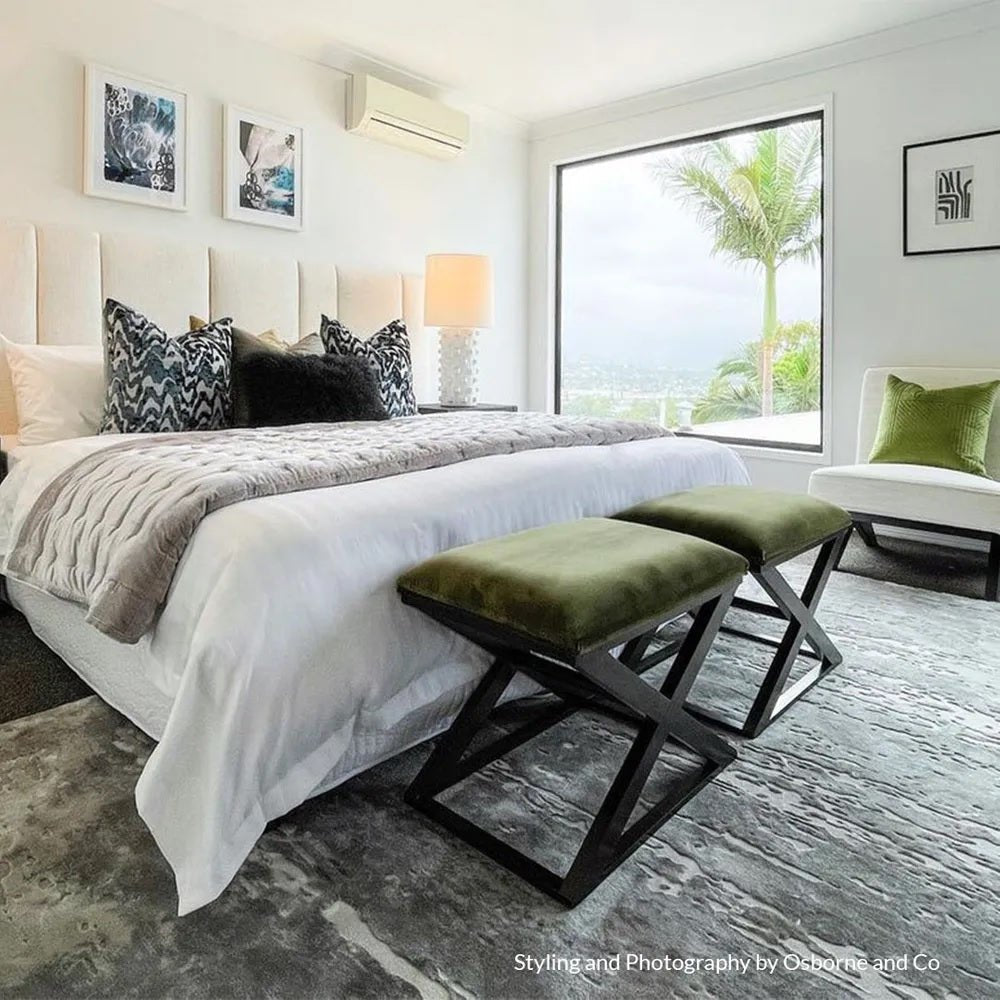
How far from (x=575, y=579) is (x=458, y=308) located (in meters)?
3.07

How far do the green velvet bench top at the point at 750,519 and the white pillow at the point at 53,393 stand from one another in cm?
190

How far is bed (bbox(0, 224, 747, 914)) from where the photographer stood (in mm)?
1310

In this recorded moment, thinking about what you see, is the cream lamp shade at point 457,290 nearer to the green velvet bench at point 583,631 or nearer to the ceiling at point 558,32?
the ceiling at point 558,32

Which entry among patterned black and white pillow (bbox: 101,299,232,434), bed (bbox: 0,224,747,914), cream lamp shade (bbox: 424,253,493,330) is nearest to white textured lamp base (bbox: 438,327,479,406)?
cream lamp shade (bbox: 424,253,493,330)

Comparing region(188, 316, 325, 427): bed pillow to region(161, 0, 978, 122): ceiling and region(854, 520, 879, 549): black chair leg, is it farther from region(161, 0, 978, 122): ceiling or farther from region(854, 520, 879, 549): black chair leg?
region(854, 520, 879, 549): black chair leg

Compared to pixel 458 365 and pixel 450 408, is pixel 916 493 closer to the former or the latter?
pixel 450 408

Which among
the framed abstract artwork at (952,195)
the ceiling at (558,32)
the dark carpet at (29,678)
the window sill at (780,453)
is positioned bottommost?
the dark carpet at (29,678)

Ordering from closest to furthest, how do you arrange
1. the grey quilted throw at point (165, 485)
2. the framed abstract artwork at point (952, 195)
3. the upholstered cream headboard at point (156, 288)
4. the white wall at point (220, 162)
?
the grey quilted throw at point (165, 485), the upholstered cream headboard at point (156, 288), the white wall at point (220, 162), the framed abstract artwork at point (952, 195)

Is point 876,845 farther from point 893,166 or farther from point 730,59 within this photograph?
point 730,59

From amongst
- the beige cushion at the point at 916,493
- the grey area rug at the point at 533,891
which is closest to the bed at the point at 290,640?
the grey area rug at the point at 533,891

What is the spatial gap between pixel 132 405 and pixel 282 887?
5.91ft

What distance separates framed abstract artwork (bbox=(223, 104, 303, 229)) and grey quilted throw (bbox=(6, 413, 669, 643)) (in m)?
1.77

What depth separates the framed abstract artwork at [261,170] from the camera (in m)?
3.63

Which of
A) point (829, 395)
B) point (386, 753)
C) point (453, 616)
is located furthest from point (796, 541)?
point (829, 395)
